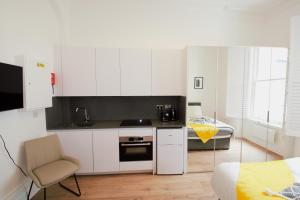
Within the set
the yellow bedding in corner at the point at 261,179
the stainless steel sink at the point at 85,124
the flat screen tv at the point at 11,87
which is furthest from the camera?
the stainless steel sink at the point at 85,124

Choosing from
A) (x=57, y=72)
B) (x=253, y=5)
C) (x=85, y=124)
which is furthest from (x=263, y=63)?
(x=57, y=72)

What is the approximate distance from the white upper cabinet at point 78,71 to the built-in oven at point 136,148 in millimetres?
999

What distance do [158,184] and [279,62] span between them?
3045mm

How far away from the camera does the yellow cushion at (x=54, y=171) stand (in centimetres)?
185

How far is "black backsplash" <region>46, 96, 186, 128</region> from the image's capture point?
121 inches

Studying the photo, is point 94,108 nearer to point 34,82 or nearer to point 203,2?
point 34,82

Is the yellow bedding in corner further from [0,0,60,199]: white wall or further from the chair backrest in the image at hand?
[0,0,60,199]: white wall

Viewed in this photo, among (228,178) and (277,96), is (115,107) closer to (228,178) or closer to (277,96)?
(228,178)

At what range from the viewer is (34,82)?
2.10 meters

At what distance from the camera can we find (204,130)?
2855 mm

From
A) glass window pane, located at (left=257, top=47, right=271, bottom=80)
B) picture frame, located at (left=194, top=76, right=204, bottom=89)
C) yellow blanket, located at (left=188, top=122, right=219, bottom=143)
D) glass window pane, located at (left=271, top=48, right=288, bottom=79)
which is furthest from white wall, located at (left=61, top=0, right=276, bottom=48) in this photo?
yellow blanket, located at (left=188, top=122, right=219, bottom=143)

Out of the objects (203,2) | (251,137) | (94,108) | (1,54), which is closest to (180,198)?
(251,137)

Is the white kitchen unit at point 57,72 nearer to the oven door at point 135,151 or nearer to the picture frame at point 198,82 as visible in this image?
the oven door at point 135,151

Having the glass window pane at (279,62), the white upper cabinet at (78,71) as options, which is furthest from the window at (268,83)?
the white upper cabinet at (78,71)
